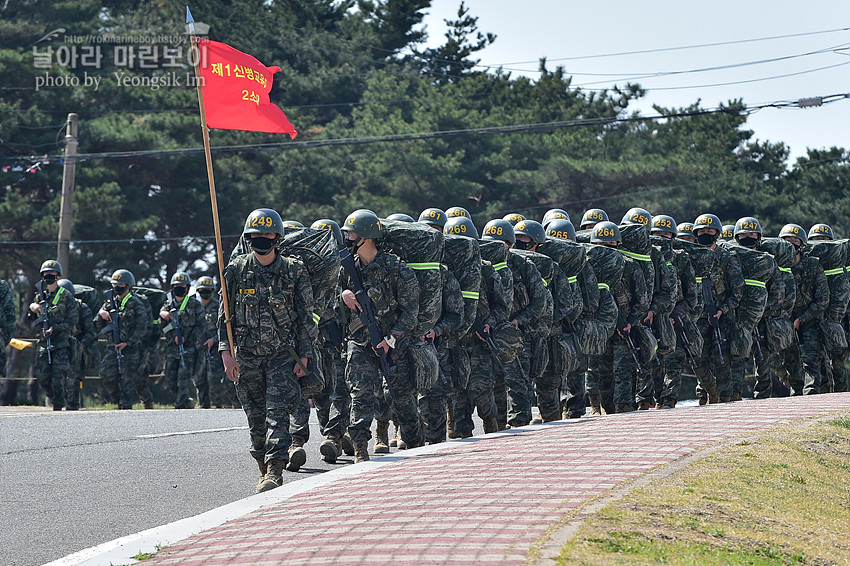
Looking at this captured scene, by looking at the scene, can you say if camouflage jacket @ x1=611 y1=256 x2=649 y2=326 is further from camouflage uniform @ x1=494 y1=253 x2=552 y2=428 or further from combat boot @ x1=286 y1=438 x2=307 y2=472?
combat boot @ x1=286 y1=438 x2=307 y2=472

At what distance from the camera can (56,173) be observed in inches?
1527

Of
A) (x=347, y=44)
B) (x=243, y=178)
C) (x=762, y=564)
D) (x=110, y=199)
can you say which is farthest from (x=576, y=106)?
(x=762, y=564)

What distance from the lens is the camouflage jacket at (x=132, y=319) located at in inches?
926

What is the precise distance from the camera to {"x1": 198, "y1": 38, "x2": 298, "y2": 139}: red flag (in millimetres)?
12320

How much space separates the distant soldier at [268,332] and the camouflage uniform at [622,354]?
19.3ft

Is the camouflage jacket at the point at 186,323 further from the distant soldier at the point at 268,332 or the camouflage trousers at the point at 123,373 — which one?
the distant soldier at the point at 268,332

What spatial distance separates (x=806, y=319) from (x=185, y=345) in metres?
11.0

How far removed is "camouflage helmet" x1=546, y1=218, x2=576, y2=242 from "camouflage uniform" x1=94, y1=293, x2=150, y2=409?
9688 mm

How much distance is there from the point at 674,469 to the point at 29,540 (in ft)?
14.1

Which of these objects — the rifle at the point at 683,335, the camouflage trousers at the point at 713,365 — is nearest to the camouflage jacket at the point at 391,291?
the rifle at the point at 683,335

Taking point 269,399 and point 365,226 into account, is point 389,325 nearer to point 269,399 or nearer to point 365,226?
point 365,226

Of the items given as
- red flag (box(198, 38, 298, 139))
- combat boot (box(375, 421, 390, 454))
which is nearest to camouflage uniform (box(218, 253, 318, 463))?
red flag (box(198, 38, 298, 139))

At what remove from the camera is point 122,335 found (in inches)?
930

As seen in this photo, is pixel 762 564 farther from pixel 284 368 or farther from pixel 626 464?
pixel 284 368
